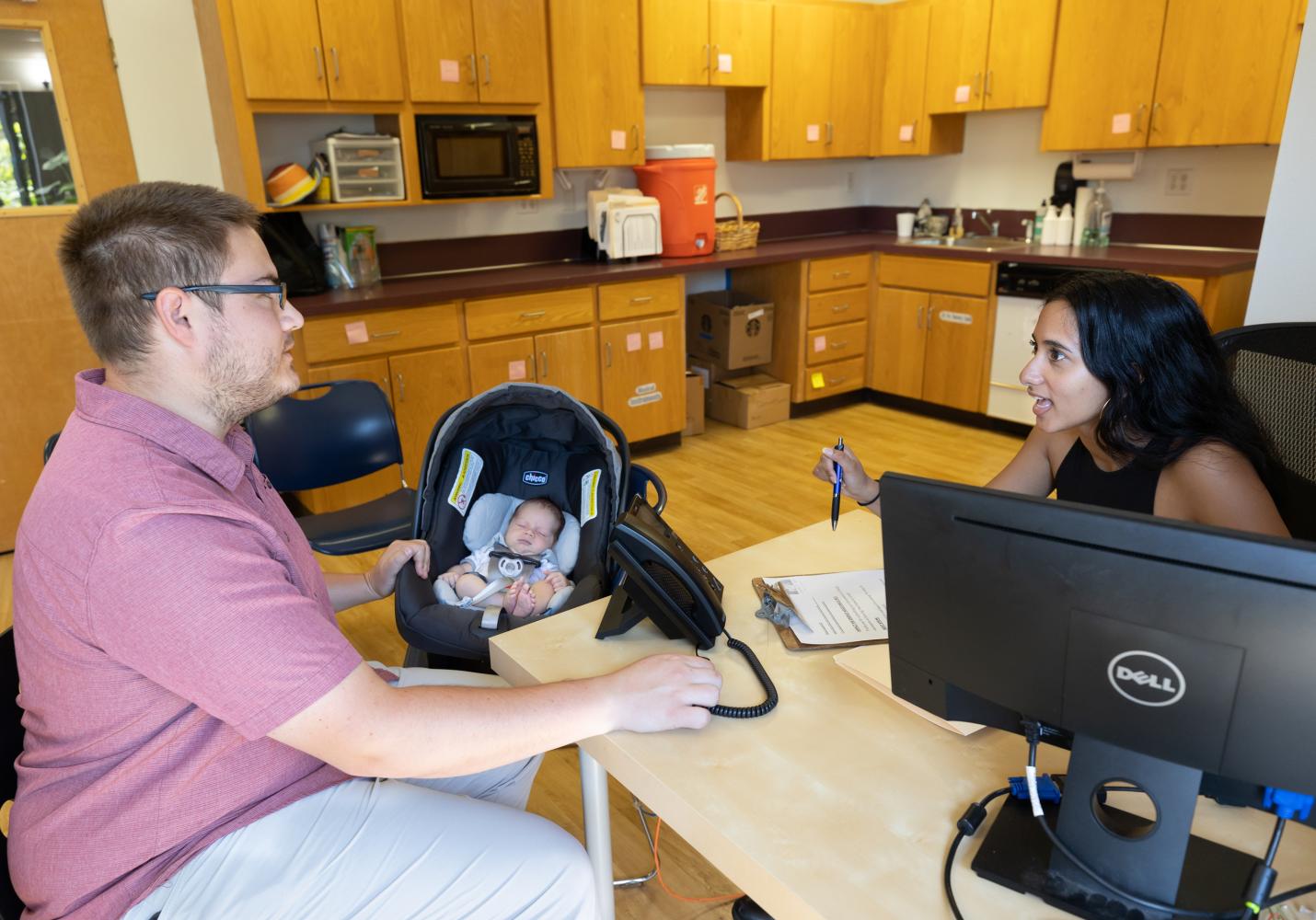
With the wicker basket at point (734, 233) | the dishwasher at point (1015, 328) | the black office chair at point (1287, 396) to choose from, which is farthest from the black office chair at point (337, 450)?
the dishwasher at point (1015, 328)

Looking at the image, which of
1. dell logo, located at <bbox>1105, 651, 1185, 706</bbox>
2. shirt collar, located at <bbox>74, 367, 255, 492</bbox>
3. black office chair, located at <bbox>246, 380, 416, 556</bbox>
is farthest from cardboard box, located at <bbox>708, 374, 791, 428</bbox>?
dell logo, located at <bbox>1105, 651, 1185, 706</bbox>

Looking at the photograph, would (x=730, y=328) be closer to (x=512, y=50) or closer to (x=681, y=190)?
(x=681, y=190)

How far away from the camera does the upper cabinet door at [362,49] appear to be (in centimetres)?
340

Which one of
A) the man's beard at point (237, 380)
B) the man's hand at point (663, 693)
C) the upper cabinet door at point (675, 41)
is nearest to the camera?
the man's hand at point (663, 693)

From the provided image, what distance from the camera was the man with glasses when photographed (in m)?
0.97

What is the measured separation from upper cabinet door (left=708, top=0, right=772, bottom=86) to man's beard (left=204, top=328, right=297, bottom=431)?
13.0ft

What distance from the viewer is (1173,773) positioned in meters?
0.77

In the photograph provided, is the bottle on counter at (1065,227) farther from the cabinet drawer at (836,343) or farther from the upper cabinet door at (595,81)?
the upper cabinet door at (595,81)

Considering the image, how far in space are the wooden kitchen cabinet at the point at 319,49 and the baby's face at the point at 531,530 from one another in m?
2.11

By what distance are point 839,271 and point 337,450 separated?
3293 mm

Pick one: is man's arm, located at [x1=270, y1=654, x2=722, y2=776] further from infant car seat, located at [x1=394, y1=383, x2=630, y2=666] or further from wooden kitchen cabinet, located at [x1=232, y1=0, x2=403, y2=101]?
wooden kitchen cabinet, located at [x1=232, y1=0, x2=403, y2=101]

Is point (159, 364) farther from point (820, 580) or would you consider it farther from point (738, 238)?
point (738, 238)

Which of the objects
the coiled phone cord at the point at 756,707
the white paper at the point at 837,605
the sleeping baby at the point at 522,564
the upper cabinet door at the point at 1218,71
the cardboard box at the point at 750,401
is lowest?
the cardboard box at the point at 750,401

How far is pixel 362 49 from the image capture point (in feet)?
11.4
